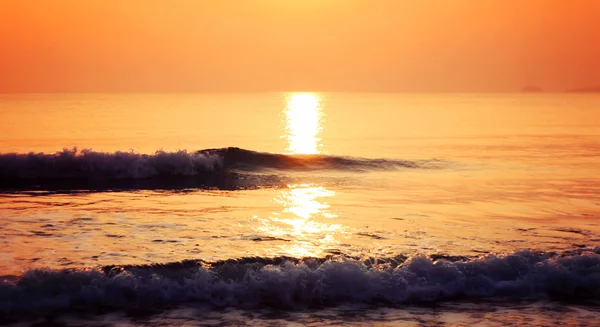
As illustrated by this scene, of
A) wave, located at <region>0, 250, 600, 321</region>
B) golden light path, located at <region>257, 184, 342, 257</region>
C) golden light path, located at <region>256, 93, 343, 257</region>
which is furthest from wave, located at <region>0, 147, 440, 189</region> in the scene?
wave, located at <region>0, 250, 600, 321</region>

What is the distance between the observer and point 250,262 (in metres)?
12.5

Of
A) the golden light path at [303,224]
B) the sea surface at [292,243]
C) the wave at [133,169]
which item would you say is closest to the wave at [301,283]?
the sea surface at [292,243]

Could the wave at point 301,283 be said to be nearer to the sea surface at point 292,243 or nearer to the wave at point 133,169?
the sea surface at point 292,243

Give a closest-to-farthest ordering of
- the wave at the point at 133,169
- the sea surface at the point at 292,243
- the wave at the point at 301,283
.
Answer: the sea surface at the point at 292,243 < the wave at the point at 301,283 < the wave at the point at 133,169

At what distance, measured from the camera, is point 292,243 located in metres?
14.3

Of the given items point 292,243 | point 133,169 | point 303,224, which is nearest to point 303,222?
point 303,224

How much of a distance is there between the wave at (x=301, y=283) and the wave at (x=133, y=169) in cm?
1228

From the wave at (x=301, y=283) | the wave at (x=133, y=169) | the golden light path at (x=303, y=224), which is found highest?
the wave at (x=133, y=169)

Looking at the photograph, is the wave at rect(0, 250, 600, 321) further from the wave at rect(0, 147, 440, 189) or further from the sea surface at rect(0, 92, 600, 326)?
the wave at rect(0, 147, 440, 189)

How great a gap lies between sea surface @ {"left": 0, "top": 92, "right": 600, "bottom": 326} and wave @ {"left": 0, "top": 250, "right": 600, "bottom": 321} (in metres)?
0.03

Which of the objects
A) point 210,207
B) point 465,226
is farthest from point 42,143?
point 465,226

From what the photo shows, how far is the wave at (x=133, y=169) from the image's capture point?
24.8 metres

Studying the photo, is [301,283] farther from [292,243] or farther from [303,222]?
[303,222]

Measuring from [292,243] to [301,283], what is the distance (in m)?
2.66
